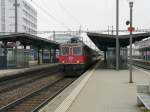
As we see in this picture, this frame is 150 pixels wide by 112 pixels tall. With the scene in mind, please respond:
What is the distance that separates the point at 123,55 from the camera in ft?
124

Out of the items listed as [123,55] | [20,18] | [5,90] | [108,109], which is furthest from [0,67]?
[20,18]

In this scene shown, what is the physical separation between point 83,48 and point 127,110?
20.9m

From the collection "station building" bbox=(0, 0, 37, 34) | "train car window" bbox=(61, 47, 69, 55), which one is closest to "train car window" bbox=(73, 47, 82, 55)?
"train car window" bbox=(61, 47, 69, 55)

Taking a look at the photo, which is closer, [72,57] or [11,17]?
[72,57]

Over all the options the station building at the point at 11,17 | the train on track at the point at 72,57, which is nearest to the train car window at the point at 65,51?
the train on track at the point at 72,57

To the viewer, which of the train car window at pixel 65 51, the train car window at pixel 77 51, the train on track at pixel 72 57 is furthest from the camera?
the train car window at pixel 65 51

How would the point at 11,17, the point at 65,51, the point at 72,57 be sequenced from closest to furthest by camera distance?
the point at 72,57 → the point at 65,51 → the point at 11,17

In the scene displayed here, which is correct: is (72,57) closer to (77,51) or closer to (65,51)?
(77,51)

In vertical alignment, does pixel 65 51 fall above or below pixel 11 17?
below

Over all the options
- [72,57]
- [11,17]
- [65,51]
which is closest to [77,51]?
[72,57]

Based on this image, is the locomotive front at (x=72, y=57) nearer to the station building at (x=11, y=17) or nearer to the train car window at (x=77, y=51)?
the train car window at (x=77, y=51)

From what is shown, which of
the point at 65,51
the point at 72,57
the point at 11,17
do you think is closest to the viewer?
the point at 72,57

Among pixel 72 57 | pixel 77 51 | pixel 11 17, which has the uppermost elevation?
pixel 11 17

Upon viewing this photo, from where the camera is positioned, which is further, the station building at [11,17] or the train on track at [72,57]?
the station building at [11,17]
